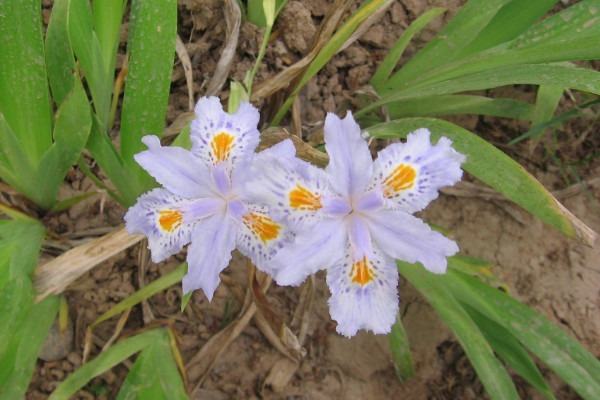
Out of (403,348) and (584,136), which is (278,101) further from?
(584,136)

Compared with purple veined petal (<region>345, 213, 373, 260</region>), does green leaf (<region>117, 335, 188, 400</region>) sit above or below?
below

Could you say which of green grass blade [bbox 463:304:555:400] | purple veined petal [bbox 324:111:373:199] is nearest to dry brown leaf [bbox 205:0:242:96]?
purple veined petal [bbox 324:111:373:199]

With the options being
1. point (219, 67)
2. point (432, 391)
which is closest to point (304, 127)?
point (219, 67)

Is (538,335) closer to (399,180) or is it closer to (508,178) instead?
(508,178)

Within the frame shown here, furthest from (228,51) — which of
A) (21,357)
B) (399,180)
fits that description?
(21,357)

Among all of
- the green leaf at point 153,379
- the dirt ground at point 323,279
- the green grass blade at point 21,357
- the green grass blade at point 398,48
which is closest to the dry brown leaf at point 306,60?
the dirt ground at point 323,279

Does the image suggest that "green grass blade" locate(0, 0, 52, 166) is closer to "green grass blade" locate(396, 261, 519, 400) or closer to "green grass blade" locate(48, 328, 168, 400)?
"green grass blade" locate(48, 328, 168, 400)

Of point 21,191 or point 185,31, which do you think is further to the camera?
point 185,31

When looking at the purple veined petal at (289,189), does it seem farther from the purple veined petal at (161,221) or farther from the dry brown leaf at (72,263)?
the dry brown leaf at (72,263)
